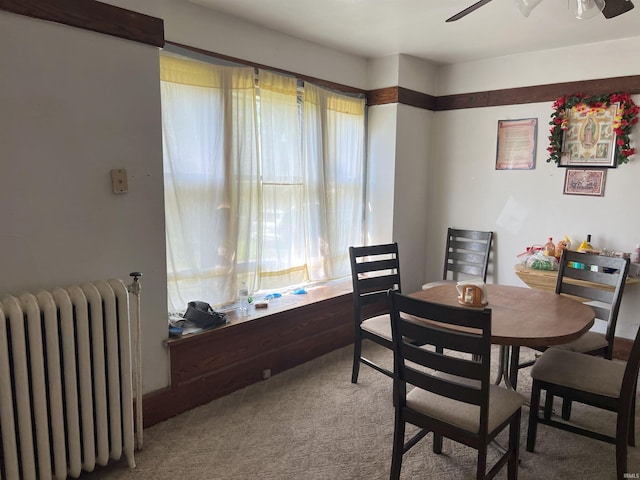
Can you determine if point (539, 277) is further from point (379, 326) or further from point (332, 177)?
point (332, 177)

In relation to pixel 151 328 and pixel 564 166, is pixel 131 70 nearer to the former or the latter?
pixel 151 328

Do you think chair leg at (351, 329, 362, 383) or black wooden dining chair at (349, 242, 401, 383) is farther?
chair leg at (351, 329, 362, 383)

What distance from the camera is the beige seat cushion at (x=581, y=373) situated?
204 centimetres

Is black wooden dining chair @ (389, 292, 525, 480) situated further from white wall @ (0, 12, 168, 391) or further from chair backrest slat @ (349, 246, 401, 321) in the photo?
white wall @ (0, 12, 168, 391)

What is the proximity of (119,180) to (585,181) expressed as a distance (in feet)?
11.2

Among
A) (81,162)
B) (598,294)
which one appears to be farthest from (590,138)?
(81,162)

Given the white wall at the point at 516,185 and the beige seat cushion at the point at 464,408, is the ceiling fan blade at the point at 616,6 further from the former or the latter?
the beige seat cushion at the point at 464,408

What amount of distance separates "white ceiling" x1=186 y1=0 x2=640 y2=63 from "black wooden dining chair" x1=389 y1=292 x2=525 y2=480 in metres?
1.96

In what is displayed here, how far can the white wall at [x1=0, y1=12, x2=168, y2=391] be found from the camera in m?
1.87

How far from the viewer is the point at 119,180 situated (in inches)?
85.6

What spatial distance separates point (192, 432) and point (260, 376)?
0.67 metres

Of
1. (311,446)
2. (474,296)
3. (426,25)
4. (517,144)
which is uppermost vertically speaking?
(426,25)

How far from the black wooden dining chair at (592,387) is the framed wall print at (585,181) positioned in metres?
1.70

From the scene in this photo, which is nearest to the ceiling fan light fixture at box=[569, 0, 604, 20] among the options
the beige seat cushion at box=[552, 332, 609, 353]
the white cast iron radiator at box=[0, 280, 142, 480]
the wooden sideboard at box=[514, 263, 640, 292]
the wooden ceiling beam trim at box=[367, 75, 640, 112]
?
the wooden ceiling beam trim at box=[367, 75, 640, 112]
